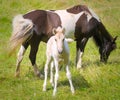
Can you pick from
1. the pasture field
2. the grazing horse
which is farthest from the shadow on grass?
the grazing horse

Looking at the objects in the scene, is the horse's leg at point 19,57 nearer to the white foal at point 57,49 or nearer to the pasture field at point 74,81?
the pasture field at point 74,81

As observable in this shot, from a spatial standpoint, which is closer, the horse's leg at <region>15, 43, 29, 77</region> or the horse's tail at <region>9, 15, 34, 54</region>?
the horse's tail at <region>9, 15, 34, 54</region>

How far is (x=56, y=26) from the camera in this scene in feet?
33.0

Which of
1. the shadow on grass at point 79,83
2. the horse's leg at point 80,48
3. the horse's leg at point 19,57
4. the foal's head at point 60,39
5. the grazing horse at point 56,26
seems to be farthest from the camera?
the horse's leg at point 80,48

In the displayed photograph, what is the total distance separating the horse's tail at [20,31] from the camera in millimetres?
9180

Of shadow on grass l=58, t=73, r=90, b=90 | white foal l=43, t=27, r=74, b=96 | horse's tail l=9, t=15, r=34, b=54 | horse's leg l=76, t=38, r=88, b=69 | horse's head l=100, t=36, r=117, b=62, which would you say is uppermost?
white foal l=43, t=27, r=74, b=96

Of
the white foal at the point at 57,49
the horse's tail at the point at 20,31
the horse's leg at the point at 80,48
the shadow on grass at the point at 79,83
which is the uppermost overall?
the white foal at the point at 57,49

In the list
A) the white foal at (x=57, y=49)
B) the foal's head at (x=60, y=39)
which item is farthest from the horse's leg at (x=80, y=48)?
the foal's head at (x=60, y=39)

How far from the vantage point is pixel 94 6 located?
21328 mm

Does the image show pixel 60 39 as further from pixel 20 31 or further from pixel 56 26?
pixel 56 26

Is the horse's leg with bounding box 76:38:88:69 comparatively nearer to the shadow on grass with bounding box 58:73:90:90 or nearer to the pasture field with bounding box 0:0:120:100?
the pasture field with bounding box 0:0:120:100

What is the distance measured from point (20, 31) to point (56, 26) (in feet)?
4.01

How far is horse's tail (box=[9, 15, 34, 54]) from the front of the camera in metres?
9.18

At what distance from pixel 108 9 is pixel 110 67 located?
425 inches
